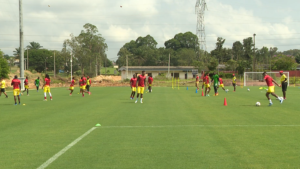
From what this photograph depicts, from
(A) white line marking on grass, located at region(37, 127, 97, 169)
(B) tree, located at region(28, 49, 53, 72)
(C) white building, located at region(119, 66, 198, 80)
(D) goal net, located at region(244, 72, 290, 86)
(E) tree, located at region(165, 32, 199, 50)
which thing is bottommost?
(A) white line marking on grass, located at region(37, 127, 97, 169)

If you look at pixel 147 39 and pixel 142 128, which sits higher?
pixel 147 39

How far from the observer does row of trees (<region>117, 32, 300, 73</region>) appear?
83.1 meters

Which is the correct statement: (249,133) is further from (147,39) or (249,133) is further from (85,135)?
(147,39)

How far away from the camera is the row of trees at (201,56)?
83062mm

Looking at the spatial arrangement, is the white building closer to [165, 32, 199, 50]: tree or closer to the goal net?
the goal net

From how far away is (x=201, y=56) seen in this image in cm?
8844

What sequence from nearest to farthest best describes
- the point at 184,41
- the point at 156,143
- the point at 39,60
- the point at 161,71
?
the point at 156,143 → the point at 161,71 → the point at 39,60 → the point at 184,41

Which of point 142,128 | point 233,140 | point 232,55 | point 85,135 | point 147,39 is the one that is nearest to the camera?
point 233,140

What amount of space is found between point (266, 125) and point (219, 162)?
5.24 meters

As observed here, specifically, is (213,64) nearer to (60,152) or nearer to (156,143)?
(156,143)

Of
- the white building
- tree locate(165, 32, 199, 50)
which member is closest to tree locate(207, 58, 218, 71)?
the white building

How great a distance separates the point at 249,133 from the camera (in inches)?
358

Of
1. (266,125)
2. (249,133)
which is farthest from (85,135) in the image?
(266,125)

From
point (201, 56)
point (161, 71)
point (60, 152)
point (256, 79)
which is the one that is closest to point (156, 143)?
point (60, 152)
